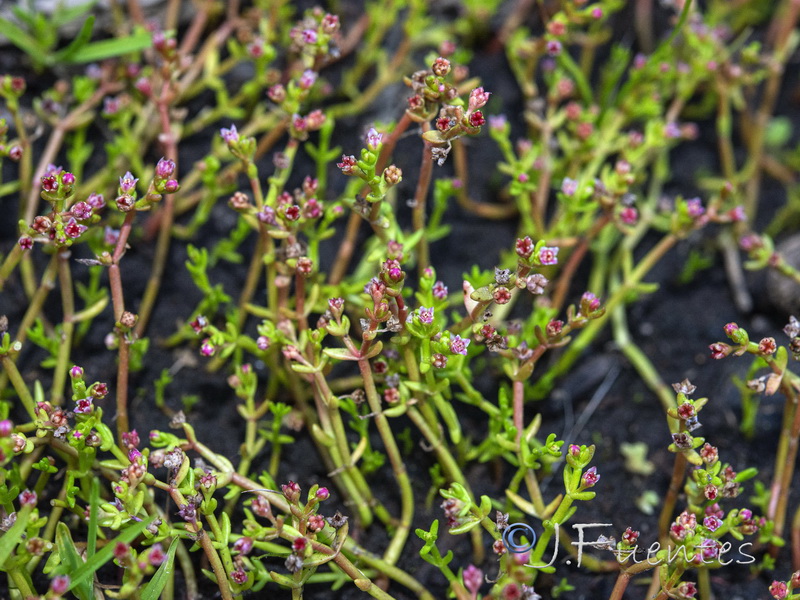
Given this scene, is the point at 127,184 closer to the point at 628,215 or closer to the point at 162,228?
the point at 162,228

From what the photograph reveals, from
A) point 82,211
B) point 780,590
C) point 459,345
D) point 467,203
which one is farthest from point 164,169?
point 780,590

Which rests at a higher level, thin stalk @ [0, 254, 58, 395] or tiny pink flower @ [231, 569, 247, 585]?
thin stalk @ [0, 254, 58, 395]

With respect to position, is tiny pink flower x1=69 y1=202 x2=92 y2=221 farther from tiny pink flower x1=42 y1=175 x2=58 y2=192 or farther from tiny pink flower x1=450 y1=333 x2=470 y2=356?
tiny pink flower x1=450 y1=333 x2=470 y2=356

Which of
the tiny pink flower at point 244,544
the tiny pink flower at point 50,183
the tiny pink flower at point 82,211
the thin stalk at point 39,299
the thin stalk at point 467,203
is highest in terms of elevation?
the thin stalk at point 467,203

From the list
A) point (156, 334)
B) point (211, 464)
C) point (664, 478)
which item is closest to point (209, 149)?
point (156, 334)

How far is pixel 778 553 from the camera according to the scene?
7.78 feet

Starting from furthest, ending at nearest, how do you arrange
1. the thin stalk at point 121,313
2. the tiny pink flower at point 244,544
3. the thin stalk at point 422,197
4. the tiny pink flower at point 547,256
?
the thin stalk at point 422,197 → the thin stalk at point 121,313 → the tiny pink flower at point 547,256 → the tiny pink flower at point 244,544

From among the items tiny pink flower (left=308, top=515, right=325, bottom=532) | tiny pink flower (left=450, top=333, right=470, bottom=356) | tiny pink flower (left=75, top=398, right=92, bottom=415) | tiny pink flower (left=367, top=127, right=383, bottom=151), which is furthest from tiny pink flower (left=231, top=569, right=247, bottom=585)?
tiny pink flower (left=367, top=127, right=383, bottom=151)

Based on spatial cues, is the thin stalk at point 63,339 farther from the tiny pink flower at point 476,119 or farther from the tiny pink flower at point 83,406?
the tiny pink flower at point 476,119

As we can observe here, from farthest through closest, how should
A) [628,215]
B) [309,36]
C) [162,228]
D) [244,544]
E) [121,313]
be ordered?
[162,228] < [628,215] < [309,36] < [121,313] < [244,544]

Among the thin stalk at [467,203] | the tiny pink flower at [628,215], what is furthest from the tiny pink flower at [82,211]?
the tiny pink flower at [628,215]

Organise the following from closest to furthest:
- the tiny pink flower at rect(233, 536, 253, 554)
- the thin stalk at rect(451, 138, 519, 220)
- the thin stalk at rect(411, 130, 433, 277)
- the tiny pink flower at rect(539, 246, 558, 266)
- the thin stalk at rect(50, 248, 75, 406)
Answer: the tiny pink flower at rect(233, 536, 253, 554), the tiny pink flower at rect(539, 246, 558, 266), the thin stalk at rect(411, 130, 433, 277), the thin stalk at rect(50, 248, 75, 406), the thin stalk at rect(451, 138, 519, 220)

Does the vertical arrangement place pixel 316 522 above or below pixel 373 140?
below

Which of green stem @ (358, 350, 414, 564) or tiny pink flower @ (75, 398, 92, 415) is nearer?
tiny pink flower @ (75, 398, 92, 415)
